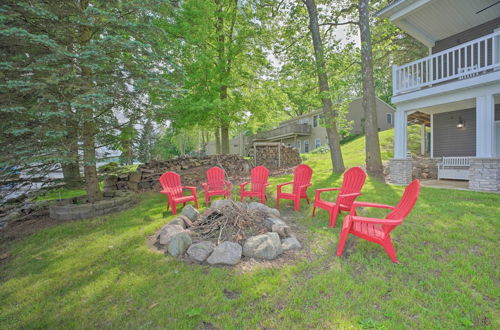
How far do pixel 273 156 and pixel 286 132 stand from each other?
1094 centimetres

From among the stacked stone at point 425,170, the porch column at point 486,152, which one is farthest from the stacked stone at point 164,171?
the porch column at point 486,152

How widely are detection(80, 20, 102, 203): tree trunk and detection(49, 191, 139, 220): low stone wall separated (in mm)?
347

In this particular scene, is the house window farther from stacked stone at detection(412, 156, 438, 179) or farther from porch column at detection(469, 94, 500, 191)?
porch column at detection(469, 94, 500, 191)

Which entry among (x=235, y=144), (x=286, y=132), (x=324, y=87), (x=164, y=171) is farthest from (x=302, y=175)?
(x=235, y=144)

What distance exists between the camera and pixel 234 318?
1872 mm

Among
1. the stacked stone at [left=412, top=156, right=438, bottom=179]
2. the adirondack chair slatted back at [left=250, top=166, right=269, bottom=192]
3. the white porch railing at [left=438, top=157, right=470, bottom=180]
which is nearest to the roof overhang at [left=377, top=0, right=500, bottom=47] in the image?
the white porch railing at [left=438, top=157, right=470, bottom=180]

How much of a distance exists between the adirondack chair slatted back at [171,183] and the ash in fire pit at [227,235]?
3.34 ft

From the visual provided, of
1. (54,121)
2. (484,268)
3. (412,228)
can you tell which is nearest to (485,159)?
(412,228)

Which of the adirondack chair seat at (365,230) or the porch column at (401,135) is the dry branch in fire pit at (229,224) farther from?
the porch column at (401,135)

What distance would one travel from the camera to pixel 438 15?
7133 millimetres

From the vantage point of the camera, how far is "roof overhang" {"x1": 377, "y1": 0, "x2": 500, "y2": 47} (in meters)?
6.64

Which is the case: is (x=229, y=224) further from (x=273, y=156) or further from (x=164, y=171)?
(x=273, y=156)

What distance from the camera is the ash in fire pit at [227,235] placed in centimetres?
283

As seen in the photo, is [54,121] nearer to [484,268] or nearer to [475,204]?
[484,268]
